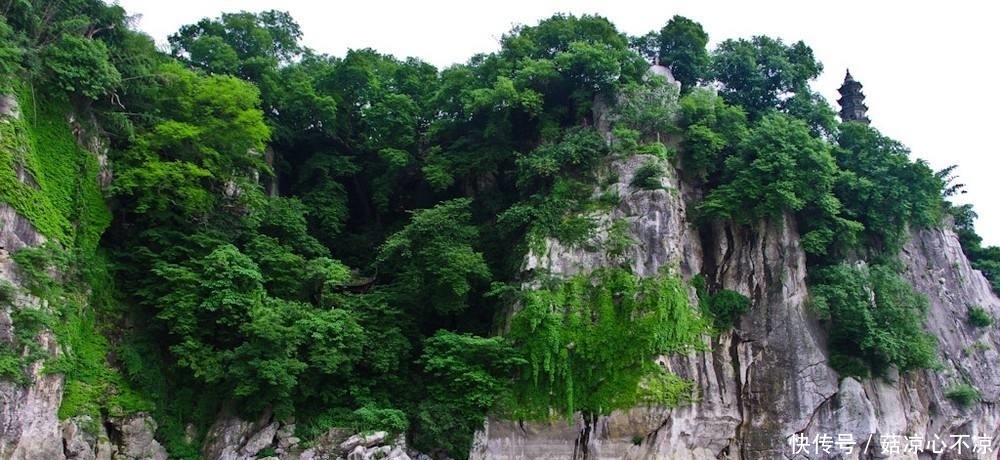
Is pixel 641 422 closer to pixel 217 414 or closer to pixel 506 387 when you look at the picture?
pixel 506 387

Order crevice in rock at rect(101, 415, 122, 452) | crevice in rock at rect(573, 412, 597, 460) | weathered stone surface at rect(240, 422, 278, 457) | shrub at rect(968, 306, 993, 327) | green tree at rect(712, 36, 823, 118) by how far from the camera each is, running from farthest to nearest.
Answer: green tree at rect(712, 36, 823, 118), shrub at rect(968, 306, 993, 327), crevice in rock at rect(573, 412, 597, 460), weathered stone surface at rect(240, 422, 278, 457), crevice in rock at rect(101, 415, 122, 452)

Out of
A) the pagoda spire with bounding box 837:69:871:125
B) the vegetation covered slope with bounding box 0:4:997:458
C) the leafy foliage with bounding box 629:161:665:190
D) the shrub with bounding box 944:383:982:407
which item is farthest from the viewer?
the pagoda spire with bounding box 837:69:871:125

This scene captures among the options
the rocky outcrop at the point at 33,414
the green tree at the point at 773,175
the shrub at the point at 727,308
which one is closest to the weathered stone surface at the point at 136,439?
the rocky outcrop at the point at 33,414

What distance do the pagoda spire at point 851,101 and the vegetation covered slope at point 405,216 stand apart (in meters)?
5.99

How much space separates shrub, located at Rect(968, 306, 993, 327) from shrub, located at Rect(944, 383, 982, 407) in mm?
3030

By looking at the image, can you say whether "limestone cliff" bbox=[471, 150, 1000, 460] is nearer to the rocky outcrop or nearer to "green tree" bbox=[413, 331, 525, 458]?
"green tree" bbox=[413, 331, 525, 458]

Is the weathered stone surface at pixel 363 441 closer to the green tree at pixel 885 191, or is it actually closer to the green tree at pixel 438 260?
the green tree at pixel 438 260

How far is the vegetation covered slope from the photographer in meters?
14.4

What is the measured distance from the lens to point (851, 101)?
27.4 metres

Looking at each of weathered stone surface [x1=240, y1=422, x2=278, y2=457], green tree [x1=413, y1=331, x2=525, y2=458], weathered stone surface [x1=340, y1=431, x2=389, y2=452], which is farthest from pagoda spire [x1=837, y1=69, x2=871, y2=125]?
weathered stone surface [x1=240, y1=422, x2=278, y2=457]

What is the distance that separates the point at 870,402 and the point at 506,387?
8905 millimetres

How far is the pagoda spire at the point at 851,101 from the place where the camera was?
27.1 metres

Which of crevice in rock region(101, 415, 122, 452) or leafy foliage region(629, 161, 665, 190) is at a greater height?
leafy foliage region(629, 161, 665, 190)

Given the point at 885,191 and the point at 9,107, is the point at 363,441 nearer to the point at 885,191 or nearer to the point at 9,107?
the point at 9,107
